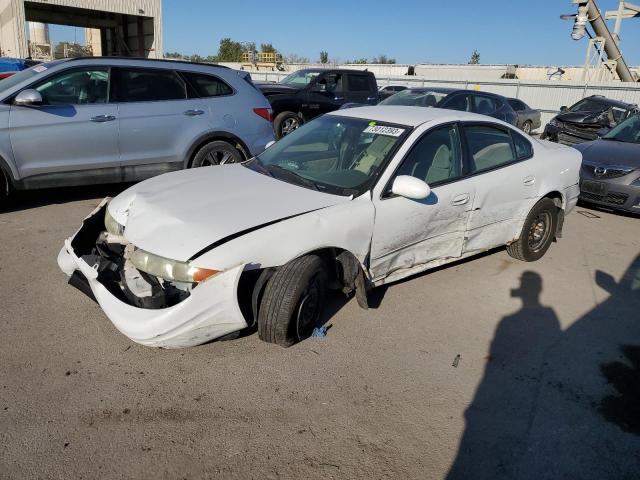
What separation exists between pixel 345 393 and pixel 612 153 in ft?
22.3

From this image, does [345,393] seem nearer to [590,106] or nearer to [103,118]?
[103,118]

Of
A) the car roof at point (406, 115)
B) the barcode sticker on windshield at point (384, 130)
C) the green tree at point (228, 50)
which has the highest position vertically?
the car roof at point (406, 115)

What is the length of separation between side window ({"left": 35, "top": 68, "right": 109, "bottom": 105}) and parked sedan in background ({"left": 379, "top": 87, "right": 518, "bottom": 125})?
613 cm

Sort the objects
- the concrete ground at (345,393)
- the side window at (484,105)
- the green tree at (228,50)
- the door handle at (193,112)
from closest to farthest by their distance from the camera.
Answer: the concrete ground at (345,393) → the door handle at (193,112) → the side window at (484,105) → the green tree at (228,50)

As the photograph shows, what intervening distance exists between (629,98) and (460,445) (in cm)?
2096

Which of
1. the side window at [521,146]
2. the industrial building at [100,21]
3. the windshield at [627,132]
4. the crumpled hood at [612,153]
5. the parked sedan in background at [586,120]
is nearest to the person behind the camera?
the side window at [521,146]

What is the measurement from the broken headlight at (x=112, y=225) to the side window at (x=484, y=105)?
9.26m

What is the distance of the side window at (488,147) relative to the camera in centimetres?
456

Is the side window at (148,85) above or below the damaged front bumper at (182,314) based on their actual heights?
above

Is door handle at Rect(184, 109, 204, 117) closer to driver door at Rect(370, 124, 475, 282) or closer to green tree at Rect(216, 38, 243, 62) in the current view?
driver door at Rect(370, 124, 475, 282)

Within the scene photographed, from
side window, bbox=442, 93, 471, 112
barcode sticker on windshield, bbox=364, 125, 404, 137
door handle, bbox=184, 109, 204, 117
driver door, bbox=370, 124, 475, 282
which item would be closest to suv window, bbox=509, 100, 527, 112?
side window, bbox=442, 93, 471, 112

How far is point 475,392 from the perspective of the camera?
3174mm

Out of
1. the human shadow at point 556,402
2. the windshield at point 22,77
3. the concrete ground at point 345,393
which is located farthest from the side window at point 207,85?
the human shadow at point 556,402

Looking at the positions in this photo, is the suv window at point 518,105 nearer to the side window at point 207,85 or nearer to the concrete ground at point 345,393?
the side window at point 207,85
